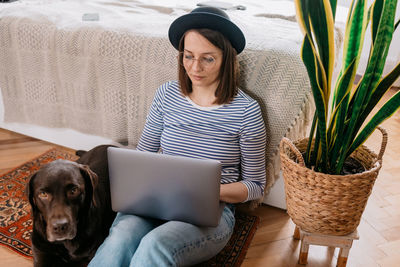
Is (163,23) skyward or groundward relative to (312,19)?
groundward

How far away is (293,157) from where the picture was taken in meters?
1.29

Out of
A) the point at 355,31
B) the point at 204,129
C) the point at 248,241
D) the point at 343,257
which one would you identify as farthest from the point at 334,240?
the point at 355,31

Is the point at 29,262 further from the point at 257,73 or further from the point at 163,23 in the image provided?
the point at 163,23

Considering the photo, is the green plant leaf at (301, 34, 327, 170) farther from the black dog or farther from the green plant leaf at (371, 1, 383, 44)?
the black dog

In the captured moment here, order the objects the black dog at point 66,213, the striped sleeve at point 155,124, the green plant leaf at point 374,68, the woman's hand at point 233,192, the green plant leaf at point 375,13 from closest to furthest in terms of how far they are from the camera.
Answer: the green plant leaf at point 374,68, the green plant leaf at point 375,13, the black dog at point 66,213, the woman's hand at point 233,192, the striped sleeve at point 155,124

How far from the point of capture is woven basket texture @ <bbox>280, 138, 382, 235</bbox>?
110 cm

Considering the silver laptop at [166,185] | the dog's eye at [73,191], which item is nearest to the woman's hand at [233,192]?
the silver laptop at [166,185]

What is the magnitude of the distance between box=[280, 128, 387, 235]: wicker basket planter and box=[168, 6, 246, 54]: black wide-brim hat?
1.24ft

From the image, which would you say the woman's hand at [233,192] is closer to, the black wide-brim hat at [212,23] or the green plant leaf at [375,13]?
the black wide-brim hat at [212,23]

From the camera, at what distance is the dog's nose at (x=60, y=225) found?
43.8 inches

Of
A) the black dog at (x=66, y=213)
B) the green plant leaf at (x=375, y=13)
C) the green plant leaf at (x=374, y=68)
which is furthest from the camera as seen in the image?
the black dog at (x=66, y=213)

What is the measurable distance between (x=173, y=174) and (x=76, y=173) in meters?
0.34

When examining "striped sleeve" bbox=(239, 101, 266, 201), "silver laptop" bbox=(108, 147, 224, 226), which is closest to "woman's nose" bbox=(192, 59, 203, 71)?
Result: "striped sleeve" bbox=(239, 101, 266, 201)

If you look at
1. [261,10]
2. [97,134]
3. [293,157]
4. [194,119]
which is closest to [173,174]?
[194,119]
